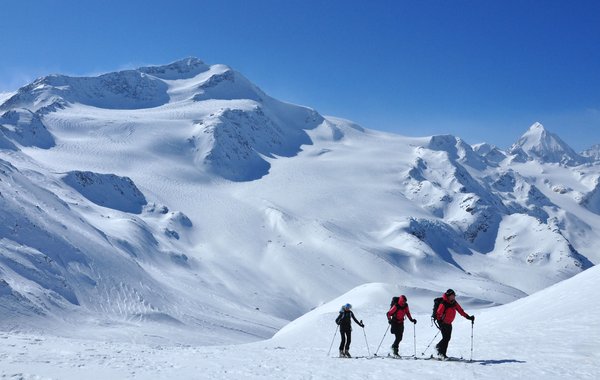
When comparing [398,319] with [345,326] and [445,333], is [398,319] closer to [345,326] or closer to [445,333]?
[445,333]

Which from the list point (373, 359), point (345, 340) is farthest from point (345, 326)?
point (373, 359)

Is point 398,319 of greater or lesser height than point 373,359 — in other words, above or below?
above

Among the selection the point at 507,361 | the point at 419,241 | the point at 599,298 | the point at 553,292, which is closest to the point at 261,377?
the point at 507,361

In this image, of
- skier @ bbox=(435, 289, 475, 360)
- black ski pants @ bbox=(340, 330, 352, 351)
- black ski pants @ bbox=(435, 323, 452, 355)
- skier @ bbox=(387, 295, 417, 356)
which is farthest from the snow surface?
skier @ bbox=(387, 295, 417, 356)

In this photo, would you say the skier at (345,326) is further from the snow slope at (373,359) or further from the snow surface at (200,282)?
the snow surface at (200,282)

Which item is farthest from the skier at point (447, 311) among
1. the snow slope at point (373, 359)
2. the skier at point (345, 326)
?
the skier at point (345, 326)

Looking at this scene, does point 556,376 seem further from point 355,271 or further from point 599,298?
point 355,271

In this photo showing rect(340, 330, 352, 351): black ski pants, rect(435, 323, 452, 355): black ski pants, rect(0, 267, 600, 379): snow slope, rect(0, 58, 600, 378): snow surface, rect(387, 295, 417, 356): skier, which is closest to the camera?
rect(0, 267, 600, 379): snow slope

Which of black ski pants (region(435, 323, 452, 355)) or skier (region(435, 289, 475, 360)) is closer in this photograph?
skier (region(435, 289, 475, 360))

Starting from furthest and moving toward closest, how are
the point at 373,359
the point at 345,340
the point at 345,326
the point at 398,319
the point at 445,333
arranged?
the point at 345,340 → the point at 345,326 → the point at 398,319 → the point at 373,359 → the point at 445,333

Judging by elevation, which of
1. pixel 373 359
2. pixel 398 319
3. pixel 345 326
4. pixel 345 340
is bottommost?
pixel 373 359

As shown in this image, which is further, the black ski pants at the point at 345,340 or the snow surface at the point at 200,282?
the black ski pants at the point at 345,340

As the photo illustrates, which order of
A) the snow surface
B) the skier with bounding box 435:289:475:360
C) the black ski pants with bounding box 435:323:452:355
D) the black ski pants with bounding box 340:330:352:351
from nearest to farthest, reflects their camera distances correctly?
the skier with bounding box 435:289:475:360 → the black ski pants with bounding box 435:323:452:355 → the snow surface → the black ski pants with bounding box 340:330:352:351

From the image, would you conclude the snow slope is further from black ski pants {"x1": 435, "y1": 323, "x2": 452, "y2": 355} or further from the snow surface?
black ski pants {"x1": 435, "y1": 323, "x2": 452, "y2": 355}
